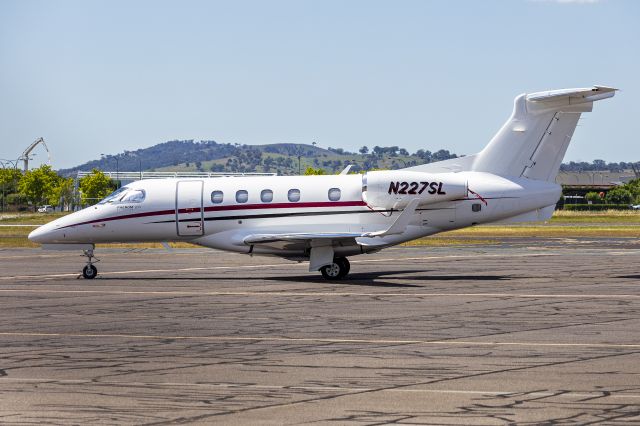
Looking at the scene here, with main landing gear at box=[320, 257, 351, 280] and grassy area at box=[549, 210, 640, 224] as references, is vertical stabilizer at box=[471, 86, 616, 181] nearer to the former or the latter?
main landing gear at box=[320, 257, 351, 280]

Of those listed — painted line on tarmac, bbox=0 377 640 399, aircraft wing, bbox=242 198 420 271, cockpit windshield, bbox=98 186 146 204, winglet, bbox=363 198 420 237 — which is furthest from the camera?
cockpit windshield, bbox=98 186 146 204

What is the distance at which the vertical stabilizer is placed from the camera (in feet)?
90.4

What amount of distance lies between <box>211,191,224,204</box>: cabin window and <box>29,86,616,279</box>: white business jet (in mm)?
30

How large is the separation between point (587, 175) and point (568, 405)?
643 ft

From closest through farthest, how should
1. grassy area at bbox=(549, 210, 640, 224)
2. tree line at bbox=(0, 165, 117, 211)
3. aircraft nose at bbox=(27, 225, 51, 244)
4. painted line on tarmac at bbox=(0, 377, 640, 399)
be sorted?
painted line on tarmac at bbox=(0, 377, 640, 399) → aircraft nose at bbox=(27, 225, 51, 244) → grassy area at bbox=(549, 210, 640, 224) → tree line at bbox=(0, 165, 117, 211)

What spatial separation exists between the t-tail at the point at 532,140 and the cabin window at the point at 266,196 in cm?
594

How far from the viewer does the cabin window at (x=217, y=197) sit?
28297 mm

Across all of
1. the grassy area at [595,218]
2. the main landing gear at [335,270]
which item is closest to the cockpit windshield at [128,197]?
the main landing gear at [335,270]

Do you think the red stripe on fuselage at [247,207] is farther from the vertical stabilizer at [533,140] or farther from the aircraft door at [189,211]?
the vertical stabilizer at [533,140]

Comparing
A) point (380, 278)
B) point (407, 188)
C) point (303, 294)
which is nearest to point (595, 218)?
point (380, 278)

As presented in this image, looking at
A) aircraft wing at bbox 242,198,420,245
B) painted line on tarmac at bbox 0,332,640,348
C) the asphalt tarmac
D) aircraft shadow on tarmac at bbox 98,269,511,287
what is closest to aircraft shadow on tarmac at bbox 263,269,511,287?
aircraft shadow on tarmac at bbox 98,269,511,287

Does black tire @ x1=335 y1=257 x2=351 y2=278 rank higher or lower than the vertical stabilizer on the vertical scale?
lower

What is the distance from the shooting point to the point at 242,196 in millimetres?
28250

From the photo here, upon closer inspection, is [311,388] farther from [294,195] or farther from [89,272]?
[89,272]
